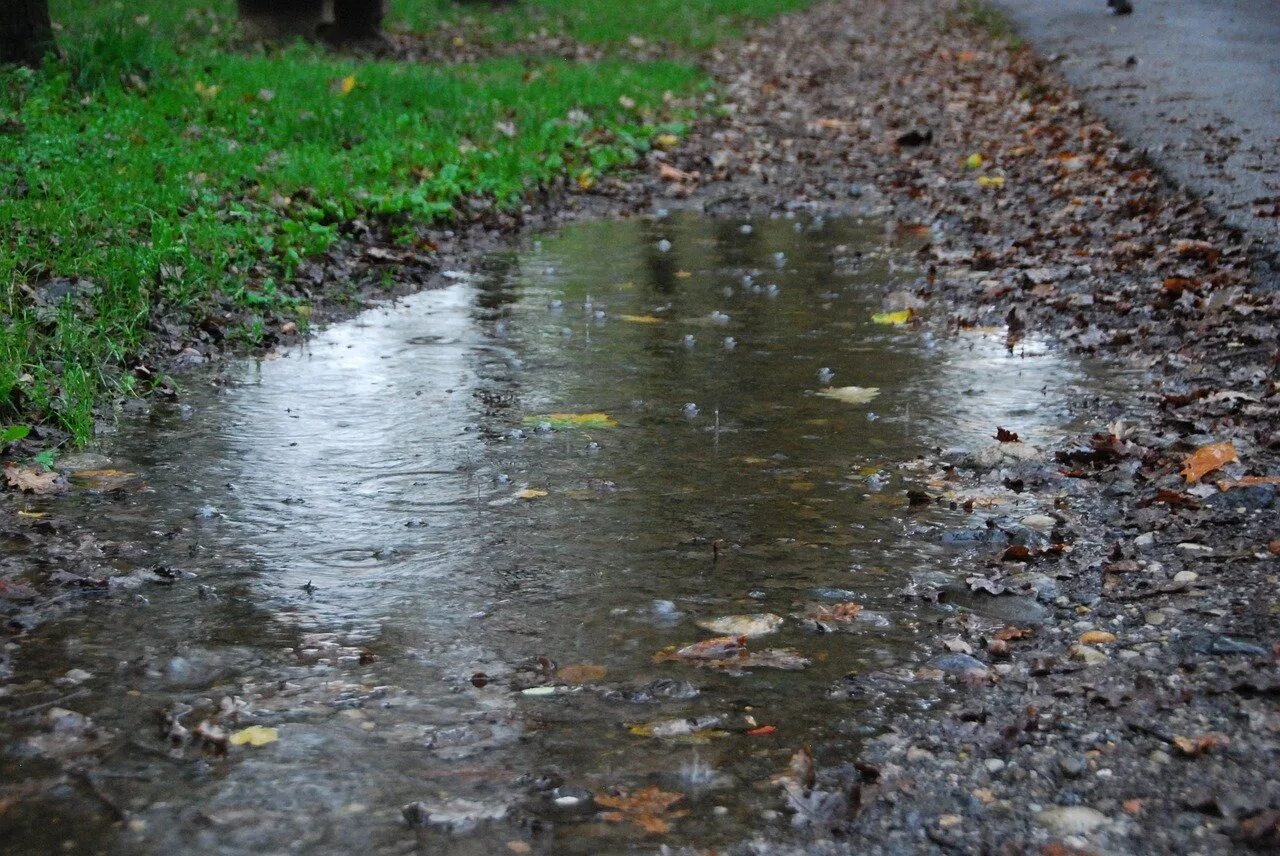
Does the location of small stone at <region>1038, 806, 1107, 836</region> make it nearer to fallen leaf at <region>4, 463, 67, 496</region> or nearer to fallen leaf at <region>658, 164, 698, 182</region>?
fallen leaf at <region>4, 463, 67, 496</region>

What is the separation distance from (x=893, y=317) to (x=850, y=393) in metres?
1.27

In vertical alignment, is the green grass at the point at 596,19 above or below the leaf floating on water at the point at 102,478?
above

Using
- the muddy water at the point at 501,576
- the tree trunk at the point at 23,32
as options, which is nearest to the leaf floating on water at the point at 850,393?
the muddy water at the point at 501,576

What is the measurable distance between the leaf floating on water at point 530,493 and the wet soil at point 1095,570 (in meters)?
1.05

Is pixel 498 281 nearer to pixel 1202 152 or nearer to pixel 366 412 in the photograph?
pixel 366 412

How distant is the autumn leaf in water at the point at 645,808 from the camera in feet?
8.46

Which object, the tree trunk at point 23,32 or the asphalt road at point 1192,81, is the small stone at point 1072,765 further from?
the tree trunk at point 23,32

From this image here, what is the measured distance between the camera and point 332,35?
1379cm

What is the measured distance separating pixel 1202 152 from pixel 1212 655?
643 cm

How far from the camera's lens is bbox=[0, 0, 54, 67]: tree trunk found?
9117 mm

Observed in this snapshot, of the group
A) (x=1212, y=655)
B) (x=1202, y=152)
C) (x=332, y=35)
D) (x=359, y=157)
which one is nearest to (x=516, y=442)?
(x=1212, y=655)

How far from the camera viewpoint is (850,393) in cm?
529

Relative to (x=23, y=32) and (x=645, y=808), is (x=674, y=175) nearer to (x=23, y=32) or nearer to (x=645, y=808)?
(x=23, y=32)

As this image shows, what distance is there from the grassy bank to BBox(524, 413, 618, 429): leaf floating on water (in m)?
1.58
